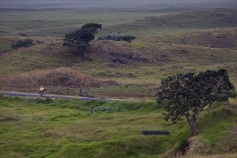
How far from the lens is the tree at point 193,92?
32562 millimetres

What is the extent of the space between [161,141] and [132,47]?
5873 centimetres

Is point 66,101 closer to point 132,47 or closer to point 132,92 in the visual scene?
point 132,92

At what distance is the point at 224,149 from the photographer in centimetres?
2941

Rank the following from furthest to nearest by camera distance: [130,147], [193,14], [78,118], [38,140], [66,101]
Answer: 1. [193,14]
2. [66,101]
3. [78,118]
4. [38,140]
5. [130,147]

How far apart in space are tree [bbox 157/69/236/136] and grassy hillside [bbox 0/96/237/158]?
1.57 metres

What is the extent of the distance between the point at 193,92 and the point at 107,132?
28.4ft

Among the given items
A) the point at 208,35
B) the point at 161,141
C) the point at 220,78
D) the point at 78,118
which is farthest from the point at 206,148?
the point at 208,35

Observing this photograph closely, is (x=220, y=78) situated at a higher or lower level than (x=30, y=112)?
higher

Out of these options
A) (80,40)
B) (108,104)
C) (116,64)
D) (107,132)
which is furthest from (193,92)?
(80,40)

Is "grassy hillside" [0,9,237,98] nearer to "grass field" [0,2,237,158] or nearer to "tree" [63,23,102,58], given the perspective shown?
"grass field" [0,2,237,158]

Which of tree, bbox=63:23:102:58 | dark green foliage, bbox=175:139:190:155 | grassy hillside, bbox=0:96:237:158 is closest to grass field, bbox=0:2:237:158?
grassy hillside, bbox=0:96:237:158

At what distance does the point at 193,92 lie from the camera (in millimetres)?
32781

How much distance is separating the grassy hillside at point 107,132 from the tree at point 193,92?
1.57 meters

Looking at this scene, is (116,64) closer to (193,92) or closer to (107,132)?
(107,132)
